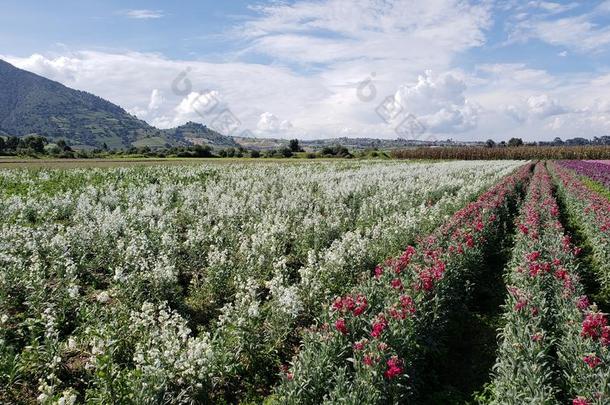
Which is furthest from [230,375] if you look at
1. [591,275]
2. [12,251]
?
[591,275]

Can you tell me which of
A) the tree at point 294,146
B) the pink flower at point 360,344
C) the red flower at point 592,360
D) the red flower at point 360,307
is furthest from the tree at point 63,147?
the red flower at point 592,360

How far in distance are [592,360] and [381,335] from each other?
8.02 ft

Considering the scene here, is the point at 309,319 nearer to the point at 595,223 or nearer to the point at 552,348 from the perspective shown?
the point at 552,348

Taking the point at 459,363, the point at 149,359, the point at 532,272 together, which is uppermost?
the point at 532,272

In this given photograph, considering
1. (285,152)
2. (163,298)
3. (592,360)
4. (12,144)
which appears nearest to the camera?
(592,360)

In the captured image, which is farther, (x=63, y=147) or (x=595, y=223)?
(x=63, y=147)

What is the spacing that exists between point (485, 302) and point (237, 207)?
9516mm

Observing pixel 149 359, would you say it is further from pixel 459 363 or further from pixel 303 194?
pixel 303 194

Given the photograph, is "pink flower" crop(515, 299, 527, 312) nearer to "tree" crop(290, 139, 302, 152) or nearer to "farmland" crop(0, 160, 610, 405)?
"farmland" crop(0, 160, 610, 405)

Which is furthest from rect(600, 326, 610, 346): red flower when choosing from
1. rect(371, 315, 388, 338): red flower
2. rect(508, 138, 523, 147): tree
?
rect(508, 138, 523, 147): tree

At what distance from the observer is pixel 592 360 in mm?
5156

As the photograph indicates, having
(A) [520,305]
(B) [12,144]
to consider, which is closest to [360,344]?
(A) [520,305]

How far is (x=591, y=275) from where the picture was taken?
1202 cm

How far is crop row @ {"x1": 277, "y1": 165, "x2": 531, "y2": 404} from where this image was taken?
5.29m
